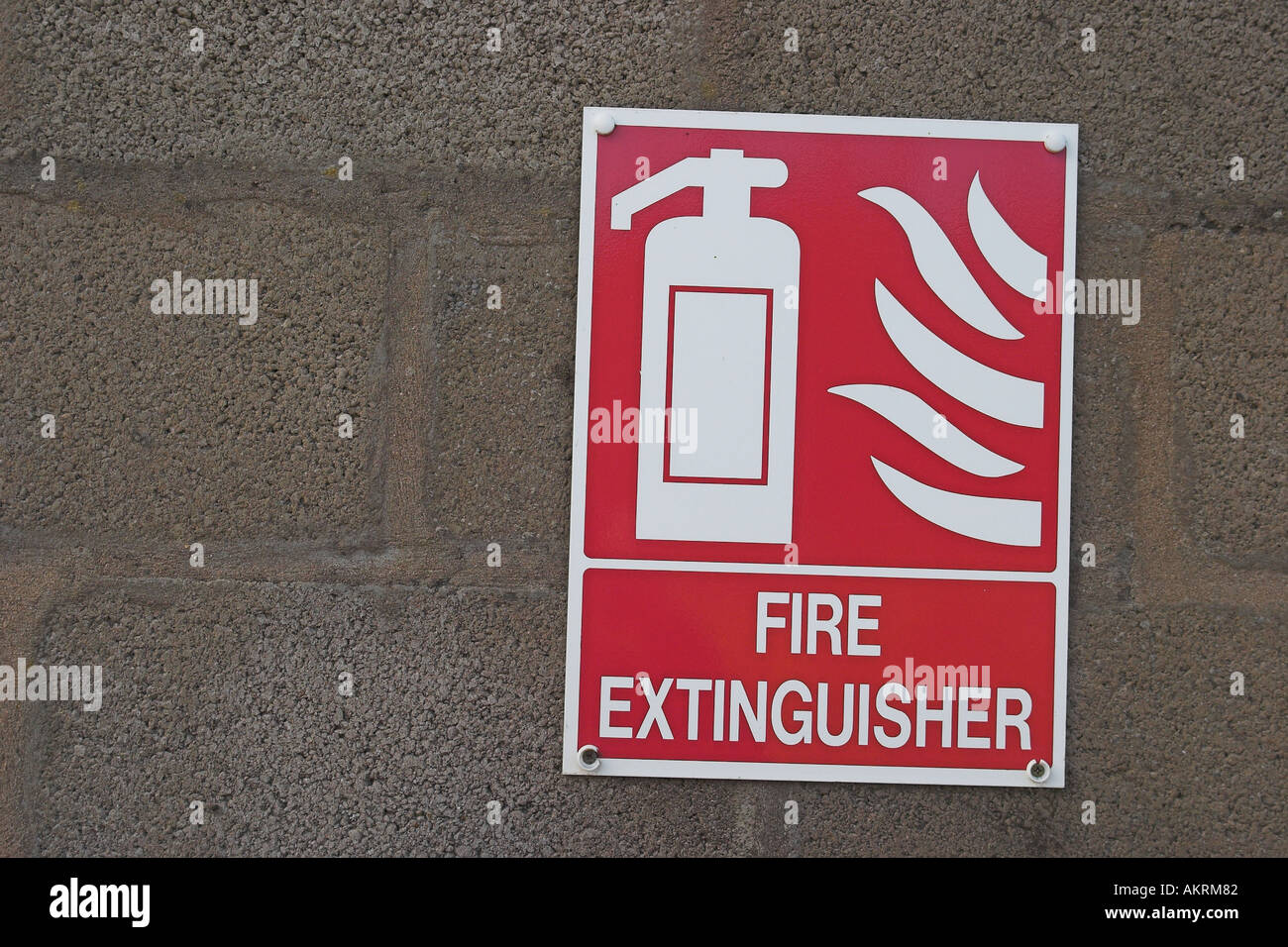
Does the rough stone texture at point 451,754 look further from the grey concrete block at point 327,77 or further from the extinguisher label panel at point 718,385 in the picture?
the grey concrete block at point 327,77

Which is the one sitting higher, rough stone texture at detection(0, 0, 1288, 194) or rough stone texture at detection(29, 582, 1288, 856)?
rough stone texture at detection(0, 0, 1288, 194)

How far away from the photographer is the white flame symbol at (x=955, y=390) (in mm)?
1354

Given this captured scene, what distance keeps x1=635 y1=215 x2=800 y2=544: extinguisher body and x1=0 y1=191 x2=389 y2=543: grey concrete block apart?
481 mm

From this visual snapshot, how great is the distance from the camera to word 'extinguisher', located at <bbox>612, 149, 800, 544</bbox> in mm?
1353

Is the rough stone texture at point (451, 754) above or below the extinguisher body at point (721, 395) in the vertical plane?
below

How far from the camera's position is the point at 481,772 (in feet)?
4.57

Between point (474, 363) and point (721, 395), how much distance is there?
416 millimetres

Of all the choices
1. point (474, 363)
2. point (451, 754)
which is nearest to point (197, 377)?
point (474, 363)

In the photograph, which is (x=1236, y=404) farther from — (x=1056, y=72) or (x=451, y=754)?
(x=451, y=754)

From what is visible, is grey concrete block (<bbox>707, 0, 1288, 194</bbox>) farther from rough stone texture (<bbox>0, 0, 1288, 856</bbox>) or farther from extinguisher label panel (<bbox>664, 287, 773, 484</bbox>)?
extinguisher label panel (<bbox>664, 287, 773, 484</bbox>)

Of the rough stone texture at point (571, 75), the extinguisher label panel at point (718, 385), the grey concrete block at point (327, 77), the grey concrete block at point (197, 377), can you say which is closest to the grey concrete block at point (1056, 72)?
the rough stone texture at point (571, 75)

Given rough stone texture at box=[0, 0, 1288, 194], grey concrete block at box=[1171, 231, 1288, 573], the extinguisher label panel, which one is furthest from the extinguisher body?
grey concrete block at box=[1171, 231, 1288, 573]

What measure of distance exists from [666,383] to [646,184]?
331 mm

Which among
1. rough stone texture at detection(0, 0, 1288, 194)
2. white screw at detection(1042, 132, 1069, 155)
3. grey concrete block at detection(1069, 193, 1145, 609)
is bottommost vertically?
grey concrete block at detection(1069, 193, 1145, 609)
